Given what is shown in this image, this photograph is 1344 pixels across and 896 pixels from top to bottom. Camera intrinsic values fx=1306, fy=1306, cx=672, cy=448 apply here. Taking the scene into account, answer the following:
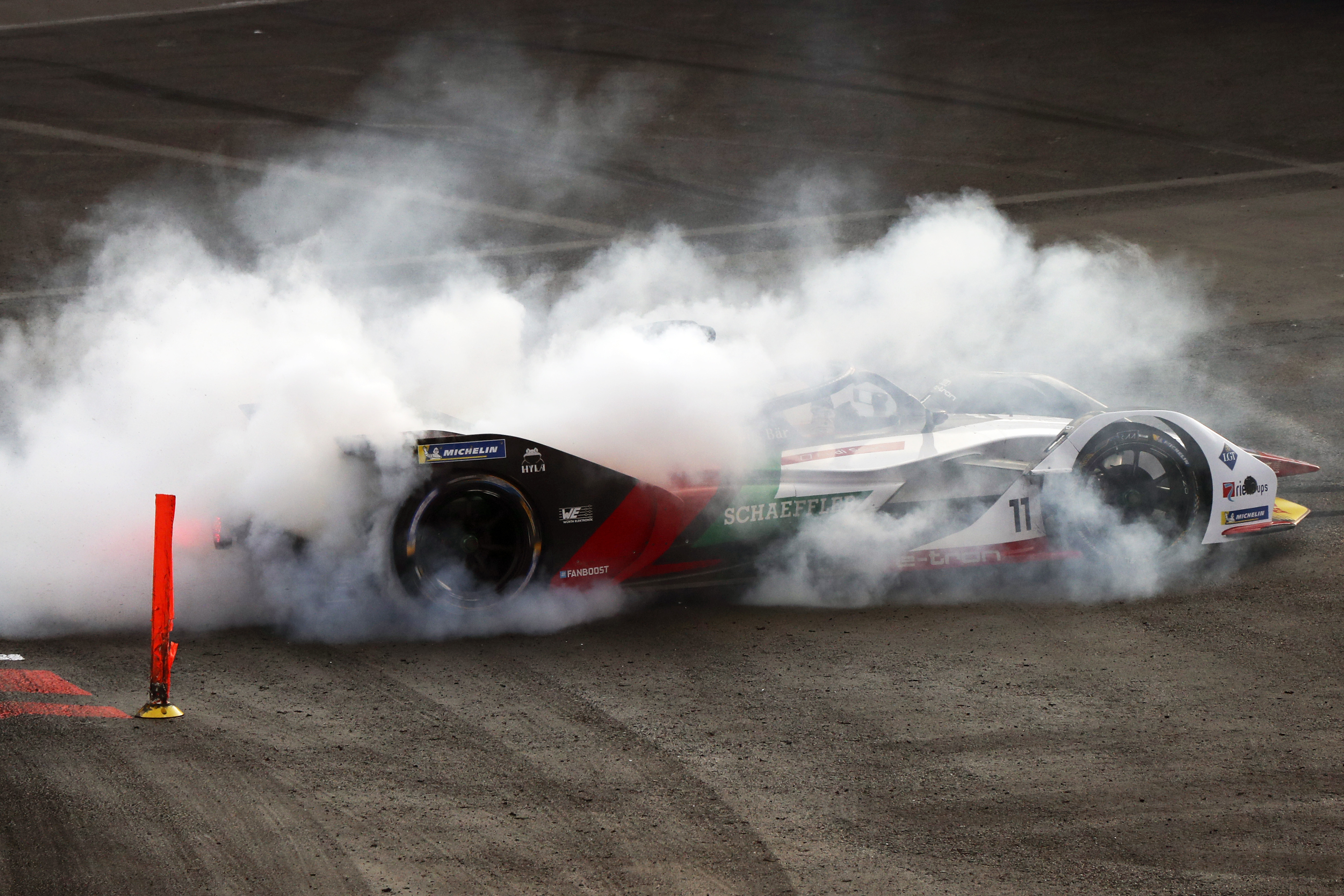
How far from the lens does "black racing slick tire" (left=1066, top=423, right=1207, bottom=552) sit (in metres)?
6.92

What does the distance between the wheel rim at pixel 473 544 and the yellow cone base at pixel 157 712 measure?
122 cm

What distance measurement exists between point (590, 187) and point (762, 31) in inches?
240

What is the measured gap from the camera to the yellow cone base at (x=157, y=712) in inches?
215

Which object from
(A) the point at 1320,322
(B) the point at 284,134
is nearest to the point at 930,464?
(A) the point at 1320,322

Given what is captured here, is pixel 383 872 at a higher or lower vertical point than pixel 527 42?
lower

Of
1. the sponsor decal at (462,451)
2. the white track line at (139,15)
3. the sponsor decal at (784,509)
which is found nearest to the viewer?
the sponsor decal at (462,451)

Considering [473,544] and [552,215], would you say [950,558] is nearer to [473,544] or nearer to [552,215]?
[473,544]

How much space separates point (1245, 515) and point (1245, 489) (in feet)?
0.47

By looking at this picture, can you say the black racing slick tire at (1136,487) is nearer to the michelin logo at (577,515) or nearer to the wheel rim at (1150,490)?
the wheel rim at (1150,490)

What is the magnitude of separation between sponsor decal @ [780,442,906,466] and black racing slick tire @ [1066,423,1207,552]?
3.17 ft

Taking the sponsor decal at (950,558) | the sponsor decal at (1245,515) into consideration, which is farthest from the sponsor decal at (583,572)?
the sponsor decal at (1245,515)

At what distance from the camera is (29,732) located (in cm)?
531

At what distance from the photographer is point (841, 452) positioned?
6926 mm

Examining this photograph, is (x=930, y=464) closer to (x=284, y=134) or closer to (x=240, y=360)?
(x=240, y=360)
